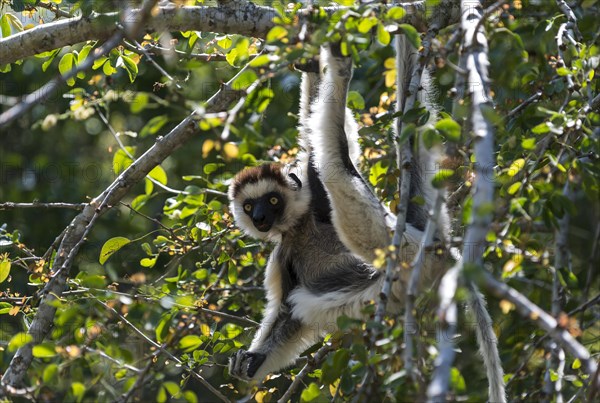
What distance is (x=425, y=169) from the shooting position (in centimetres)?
482

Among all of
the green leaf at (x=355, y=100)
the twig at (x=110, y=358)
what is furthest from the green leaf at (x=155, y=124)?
the green leaf at (x=355, y=100)

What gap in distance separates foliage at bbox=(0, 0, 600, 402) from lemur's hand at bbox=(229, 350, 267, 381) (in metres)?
0.12

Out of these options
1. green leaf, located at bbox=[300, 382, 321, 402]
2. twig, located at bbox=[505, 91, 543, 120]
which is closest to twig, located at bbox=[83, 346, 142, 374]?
green leaf, located at bbox=[300, 382, 321, 402]

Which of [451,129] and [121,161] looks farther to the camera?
[121,161]

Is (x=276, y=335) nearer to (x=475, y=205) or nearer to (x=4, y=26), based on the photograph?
(x=4, y=26)

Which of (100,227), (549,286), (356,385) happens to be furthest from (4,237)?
(100,227)

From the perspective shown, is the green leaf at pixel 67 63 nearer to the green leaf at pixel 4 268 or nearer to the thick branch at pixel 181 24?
the thick branch at pixel 181 24

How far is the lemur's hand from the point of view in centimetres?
507

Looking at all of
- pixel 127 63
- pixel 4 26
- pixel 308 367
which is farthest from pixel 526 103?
pixel 4 26

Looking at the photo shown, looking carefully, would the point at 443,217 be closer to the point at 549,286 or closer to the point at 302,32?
the point at 302,32

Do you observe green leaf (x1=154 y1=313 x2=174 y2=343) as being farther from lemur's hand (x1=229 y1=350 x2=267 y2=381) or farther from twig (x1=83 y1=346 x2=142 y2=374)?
lemur's hand (x1=229 y1=350 x2=267 y2=381)

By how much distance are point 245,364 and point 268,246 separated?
927 mm

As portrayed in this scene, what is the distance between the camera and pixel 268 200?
5.45 meters

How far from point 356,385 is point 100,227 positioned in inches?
271
